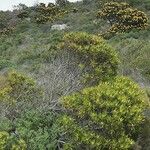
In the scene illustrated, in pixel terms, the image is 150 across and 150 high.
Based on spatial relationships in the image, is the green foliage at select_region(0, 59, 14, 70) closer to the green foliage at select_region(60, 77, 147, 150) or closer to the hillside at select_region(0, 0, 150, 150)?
the hillside at select_region(0, 0, 150, 150)

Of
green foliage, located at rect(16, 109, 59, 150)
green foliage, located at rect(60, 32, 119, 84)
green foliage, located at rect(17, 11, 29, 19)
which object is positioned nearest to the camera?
green foliage, located at rect(16, 109, 59, 150)

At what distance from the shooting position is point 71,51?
1291cm

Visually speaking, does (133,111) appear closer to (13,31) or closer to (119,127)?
(119,127)

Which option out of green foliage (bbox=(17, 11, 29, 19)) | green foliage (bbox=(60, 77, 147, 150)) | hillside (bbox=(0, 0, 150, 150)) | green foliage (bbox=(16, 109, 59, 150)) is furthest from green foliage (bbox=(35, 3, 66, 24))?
green foliage (bbox=(60, 77, 147, 150))

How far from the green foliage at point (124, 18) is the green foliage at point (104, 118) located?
57.7 feet

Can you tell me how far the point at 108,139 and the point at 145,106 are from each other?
1.22 m

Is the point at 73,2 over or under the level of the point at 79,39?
under

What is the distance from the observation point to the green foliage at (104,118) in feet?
32.8

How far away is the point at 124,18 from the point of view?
28.7 metres

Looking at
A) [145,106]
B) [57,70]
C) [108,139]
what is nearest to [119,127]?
[108,139]

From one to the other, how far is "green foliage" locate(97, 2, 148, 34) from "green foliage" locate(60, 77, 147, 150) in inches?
692

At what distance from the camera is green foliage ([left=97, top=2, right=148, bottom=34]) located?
2803 centimetres

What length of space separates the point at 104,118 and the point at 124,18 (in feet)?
63.0

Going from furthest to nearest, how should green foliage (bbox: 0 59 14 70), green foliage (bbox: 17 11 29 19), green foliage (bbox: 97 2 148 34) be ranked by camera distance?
green foliage (bbox: 17 11 29 19)
green foliage (bbox: 97 2 148 34)
green foliage (bbox: 0 59 14 70)
